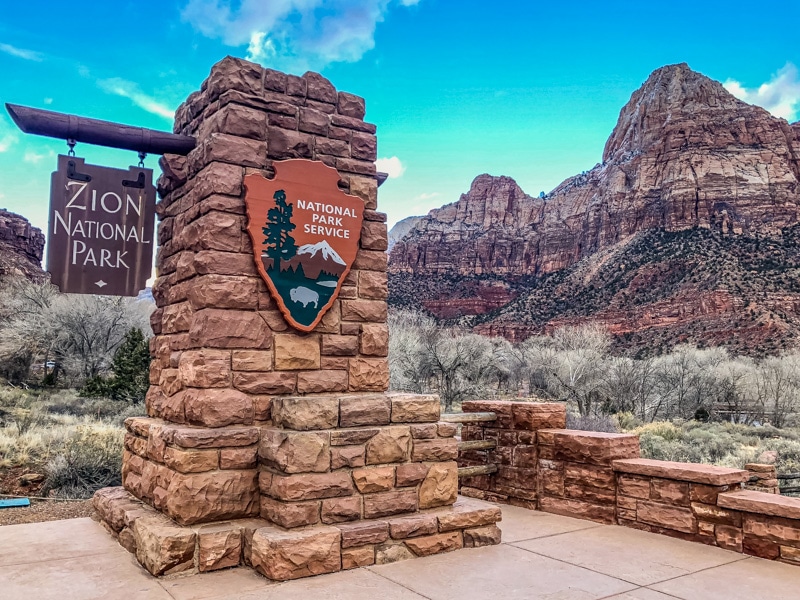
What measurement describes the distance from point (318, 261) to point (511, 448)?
3058 millimetres

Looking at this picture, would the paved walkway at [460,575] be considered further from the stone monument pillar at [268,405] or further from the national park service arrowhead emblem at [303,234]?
the national park service arrowhead emblem at [303,234]

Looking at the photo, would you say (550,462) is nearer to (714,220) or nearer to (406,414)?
(406,414)

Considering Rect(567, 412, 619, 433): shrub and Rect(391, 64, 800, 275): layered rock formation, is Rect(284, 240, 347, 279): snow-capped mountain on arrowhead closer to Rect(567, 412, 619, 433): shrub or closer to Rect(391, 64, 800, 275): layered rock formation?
Rect(567, 412, 619, 433): shrub

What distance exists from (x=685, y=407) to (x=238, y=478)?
33867 millimetres


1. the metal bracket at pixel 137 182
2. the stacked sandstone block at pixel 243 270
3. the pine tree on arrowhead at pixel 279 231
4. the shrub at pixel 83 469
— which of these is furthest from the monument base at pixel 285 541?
the shrub at pixel 83 469

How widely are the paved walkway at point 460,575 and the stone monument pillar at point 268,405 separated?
172 millimetres

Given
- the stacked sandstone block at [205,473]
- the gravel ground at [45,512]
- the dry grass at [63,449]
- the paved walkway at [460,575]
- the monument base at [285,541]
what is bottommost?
the gravel ground at [45,512]

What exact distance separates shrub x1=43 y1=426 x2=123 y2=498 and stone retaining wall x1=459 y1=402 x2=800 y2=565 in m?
6.28

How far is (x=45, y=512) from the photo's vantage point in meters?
8.05

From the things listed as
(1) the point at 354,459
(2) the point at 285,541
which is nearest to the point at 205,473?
(2) the point at 285,541

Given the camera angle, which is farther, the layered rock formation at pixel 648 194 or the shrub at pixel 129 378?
the layered rock formation at pixel 648 194

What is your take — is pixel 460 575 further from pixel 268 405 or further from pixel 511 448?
pixel 511 448

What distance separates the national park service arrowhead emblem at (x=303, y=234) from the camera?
466cm

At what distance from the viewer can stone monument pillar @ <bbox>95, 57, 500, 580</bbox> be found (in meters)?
4.15
